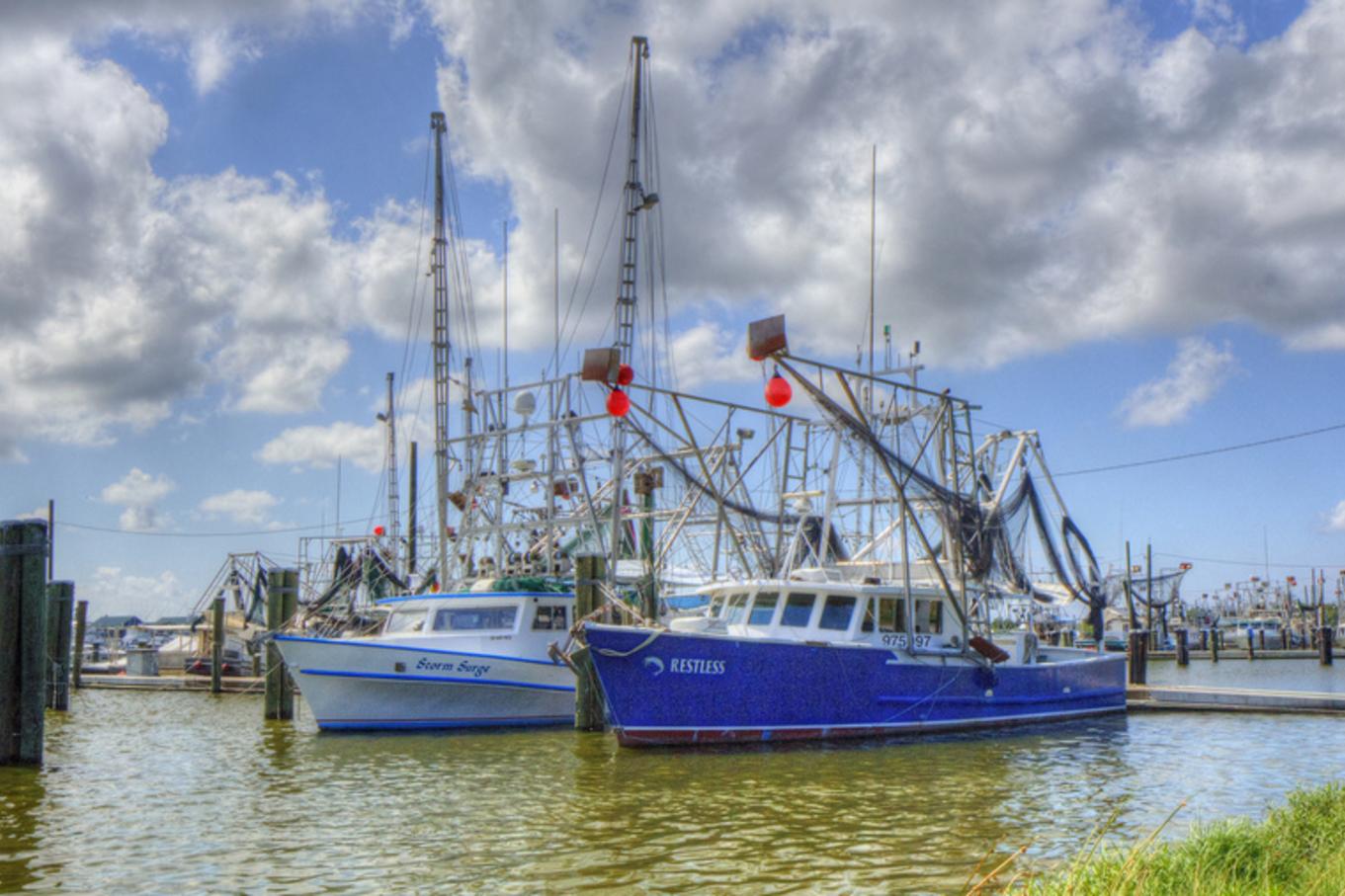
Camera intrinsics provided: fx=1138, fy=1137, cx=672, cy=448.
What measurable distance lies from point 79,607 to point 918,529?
3364cm

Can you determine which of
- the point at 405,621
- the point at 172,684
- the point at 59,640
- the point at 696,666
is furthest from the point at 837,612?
the point at 172,684

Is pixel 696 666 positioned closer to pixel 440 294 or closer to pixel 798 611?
pixel 798 611

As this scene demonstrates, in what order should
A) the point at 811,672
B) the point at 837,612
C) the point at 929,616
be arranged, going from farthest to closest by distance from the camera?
the point at 929,616 → the point at 837,612 → the point at 811,672

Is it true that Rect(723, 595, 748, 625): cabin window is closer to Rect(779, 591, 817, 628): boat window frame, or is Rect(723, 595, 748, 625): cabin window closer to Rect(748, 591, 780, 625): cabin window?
Rect(748, 591, 780, 625): cabin window

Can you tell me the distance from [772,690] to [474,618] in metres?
8.20

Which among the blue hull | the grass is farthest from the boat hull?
the grass

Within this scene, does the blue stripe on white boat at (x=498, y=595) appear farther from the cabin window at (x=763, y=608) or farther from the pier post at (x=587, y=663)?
the cabin window at (x=763, y=608)

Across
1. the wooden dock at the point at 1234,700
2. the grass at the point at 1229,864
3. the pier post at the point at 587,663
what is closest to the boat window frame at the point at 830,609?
the pier post at the point at 587,663

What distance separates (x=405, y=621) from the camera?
25.5 m

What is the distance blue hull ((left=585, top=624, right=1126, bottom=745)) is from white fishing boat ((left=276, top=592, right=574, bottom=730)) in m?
5.71

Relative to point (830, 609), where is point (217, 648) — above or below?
below

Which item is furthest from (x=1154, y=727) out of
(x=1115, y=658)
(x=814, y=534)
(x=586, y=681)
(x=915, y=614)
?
(x=586, y=681)

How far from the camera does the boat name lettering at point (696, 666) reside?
18625mm

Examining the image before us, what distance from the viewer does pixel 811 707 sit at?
777 inches
